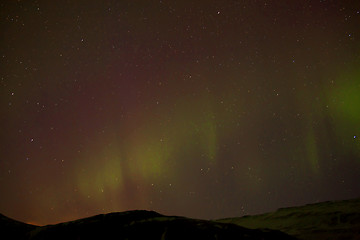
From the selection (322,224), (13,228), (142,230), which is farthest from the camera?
(322,224)

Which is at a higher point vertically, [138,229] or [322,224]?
[138,229]

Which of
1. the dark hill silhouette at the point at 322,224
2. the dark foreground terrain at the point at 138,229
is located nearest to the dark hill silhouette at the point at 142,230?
the dark foreground terrain at the point at 138,229

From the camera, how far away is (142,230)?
234 centimetres

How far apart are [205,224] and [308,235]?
2743 millimetres

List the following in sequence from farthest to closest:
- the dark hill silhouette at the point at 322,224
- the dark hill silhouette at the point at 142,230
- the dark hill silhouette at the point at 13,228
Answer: the dark hill silhouette at the point at 322,224, the dark hill silhouette at the point at 13,228, the dark hill silhouette at the point at 142,230

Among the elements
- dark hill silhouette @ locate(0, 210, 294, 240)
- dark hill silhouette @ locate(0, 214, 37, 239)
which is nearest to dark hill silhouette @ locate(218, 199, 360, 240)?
dark hill silhouette @ locate(0, 210, 294, 240)

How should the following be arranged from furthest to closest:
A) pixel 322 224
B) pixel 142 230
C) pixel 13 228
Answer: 1. pixel 322 224
2. pixel 13 228
3. pixel 142 230

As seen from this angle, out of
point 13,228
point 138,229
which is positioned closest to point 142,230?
point 138,229

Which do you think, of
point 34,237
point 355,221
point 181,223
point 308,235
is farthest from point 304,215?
point 34,237

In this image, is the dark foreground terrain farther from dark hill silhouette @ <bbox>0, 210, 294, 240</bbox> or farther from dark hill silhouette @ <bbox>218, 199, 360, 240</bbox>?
dark hill silhouette @ <bbox>218, 199, 360, 240</bbox>

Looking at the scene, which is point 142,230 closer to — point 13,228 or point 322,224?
point 13,228

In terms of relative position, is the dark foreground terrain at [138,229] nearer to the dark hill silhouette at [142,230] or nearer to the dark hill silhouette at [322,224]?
the dark hill silhouette at [142,230]

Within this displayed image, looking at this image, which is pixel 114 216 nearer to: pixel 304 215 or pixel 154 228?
pixel 154 228

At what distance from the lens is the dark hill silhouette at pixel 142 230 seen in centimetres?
224
